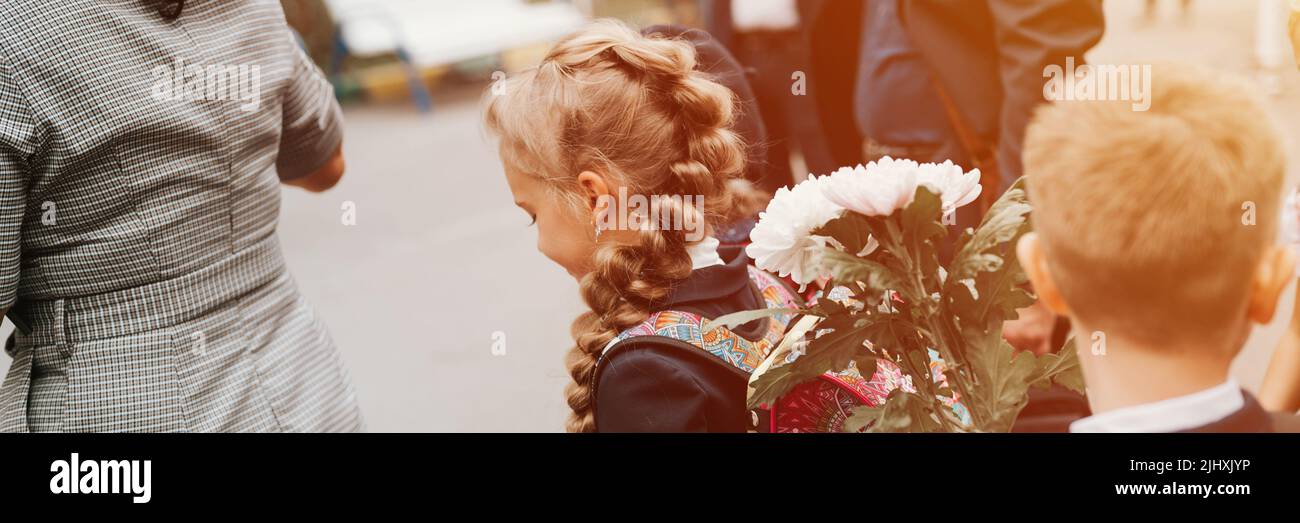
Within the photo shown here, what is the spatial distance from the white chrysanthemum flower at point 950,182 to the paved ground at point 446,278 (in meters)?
1.24

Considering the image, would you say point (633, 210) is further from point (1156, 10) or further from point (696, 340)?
point (1156, 10)

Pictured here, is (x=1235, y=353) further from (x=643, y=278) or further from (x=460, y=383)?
(x=460, y=383)

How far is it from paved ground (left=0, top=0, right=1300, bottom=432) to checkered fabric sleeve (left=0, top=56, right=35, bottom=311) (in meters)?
1.47

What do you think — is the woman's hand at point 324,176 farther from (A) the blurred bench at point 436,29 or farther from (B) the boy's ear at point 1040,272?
(A) the blurred bench at point 436,29

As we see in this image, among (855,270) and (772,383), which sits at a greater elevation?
(855,270)

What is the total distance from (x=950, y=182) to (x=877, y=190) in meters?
0.10

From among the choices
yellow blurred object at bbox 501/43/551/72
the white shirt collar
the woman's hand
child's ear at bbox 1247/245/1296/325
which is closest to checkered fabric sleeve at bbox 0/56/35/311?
the woman's hand

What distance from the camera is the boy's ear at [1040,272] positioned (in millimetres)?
971

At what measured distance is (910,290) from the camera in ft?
3.65

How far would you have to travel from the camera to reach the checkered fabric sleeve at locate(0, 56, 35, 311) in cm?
144

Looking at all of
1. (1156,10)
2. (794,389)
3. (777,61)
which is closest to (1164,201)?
(794,389)

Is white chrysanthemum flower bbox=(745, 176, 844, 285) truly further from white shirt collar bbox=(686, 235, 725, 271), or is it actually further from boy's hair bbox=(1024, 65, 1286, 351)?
white shirt collar bbox=(686, 235, 725, 271)
